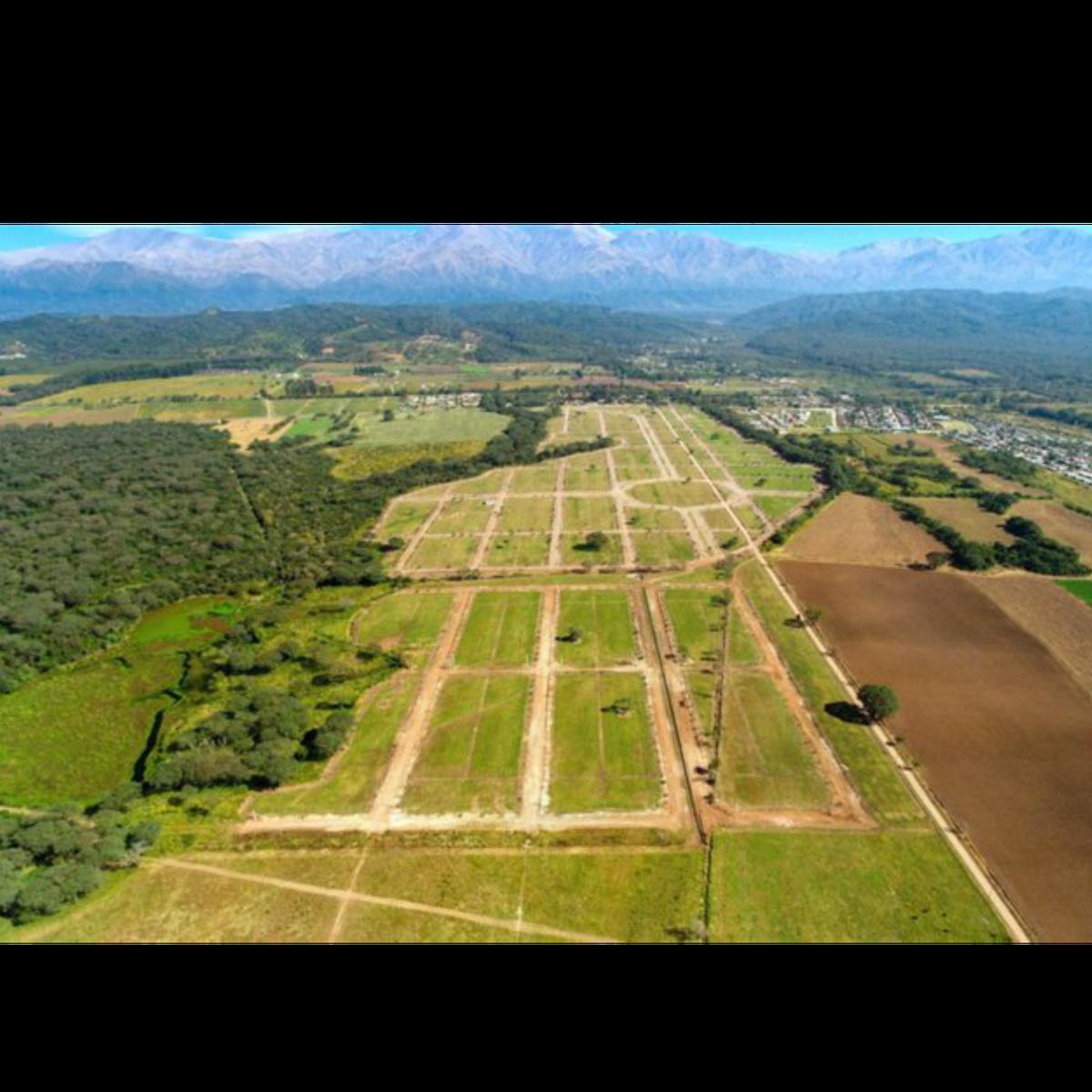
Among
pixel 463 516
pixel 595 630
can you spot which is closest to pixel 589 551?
pixel 595 630

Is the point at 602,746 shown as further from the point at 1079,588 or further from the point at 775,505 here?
the point at 775,505

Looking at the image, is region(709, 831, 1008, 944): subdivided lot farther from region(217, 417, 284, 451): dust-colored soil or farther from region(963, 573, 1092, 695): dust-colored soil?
region(217, 417, 284, 451): dust-colored soil

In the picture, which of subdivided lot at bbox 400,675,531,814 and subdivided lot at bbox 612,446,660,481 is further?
subdivided lot at bbox 612,446,660,481

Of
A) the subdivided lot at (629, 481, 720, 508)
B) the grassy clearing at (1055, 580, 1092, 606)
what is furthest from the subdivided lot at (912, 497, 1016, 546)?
the subdivided lot at (629, 481, 720, 508)

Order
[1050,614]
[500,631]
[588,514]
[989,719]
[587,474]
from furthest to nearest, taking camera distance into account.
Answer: [587,474], [588,514], [1050,614], [500,631], [989,719]

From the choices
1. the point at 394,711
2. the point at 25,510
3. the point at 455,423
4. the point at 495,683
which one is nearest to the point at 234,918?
the point at 394,711

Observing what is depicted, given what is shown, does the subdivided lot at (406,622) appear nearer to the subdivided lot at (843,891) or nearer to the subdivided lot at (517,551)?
the subdivided lot at (517,551)

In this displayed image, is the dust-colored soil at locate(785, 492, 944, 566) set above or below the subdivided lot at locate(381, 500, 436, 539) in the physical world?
above
